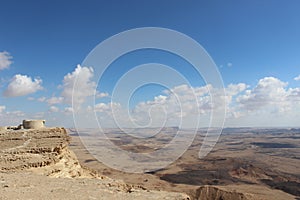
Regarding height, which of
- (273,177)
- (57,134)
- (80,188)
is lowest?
(273,177)

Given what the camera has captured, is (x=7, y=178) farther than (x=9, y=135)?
No

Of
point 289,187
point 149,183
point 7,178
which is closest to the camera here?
point 7,178

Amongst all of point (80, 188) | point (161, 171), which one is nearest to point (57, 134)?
point (80, 188)

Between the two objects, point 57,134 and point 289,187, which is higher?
point 57,134

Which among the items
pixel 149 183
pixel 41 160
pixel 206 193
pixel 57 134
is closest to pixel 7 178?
pixel 41 160

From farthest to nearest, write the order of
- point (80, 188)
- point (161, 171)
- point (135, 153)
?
1. point (135, 153)
2. point (161, 171)
3. point (80, 188)

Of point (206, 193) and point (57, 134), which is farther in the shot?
point (206, 193)

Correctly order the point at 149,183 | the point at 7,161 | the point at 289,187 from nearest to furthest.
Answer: the point at 7,161
the point at 289,187
the point at 149,183

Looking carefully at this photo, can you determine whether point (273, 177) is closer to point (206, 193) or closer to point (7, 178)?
point (206, 193)

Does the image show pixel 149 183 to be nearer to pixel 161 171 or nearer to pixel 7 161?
pixel 161 171
